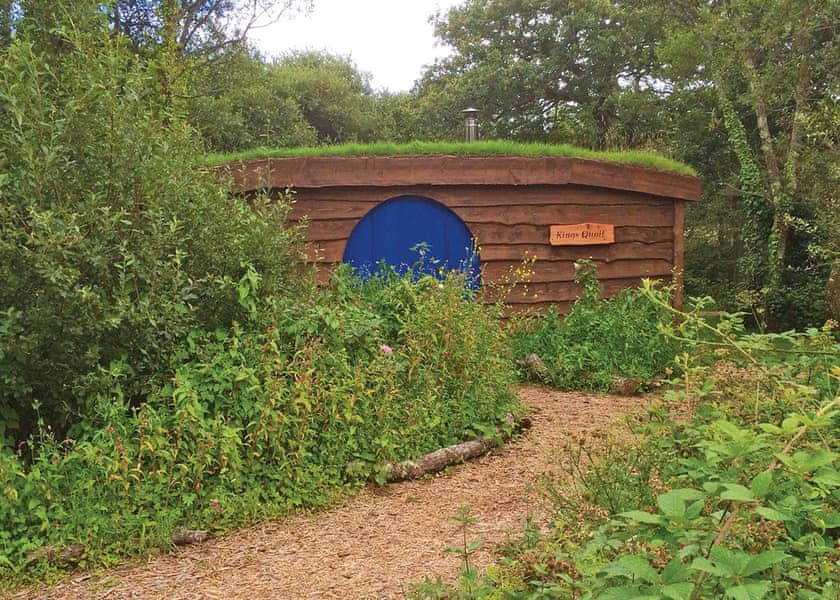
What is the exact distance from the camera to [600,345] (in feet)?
25.4

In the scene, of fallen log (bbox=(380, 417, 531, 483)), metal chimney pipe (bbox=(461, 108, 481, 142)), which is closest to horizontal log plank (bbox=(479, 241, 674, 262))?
metal chimney pipe (bbox=(461, 108, 481, 142))

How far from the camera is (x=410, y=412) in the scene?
498cm

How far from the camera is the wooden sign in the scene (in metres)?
8.99

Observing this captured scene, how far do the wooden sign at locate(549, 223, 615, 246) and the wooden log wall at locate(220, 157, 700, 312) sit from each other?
9 centimetres

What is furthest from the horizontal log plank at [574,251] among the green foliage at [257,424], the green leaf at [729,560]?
the green leaf at [729,560]

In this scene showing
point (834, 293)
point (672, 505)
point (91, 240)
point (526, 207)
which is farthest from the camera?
point (834, 293)

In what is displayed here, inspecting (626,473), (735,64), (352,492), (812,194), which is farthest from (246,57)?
(626,473)

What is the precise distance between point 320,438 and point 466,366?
1.48m

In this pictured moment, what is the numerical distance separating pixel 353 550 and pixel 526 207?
611cm

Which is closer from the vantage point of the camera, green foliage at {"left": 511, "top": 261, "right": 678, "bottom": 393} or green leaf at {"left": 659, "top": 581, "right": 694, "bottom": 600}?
green leaf at {"left": 659, "top": 581, "right": 694, "bottom": 600}

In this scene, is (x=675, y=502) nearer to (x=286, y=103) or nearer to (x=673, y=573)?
(x=673, y=573)

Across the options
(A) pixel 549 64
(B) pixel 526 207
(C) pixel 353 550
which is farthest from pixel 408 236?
(A) pixel 549 64

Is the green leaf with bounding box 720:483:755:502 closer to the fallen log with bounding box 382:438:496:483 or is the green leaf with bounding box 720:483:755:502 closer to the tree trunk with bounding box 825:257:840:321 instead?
the fallen log with bounding box 382:438:496:483

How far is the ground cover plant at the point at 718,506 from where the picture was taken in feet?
4.67
